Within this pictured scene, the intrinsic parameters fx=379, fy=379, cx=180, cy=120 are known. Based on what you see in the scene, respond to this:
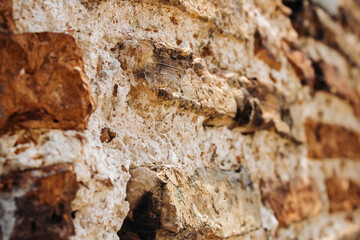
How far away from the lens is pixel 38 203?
0.47 meters

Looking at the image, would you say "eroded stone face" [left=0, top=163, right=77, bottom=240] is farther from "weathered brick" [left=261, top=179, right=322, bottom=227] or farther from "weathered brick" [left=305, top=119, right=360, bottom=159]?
"weathered brick" [left=305, top=119, right=360, bottom=159]

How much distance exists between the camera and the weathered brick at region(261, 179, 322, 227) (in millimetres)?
1024

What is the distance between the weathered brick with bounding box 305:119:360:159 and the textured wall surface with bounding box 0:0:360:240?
129 mm

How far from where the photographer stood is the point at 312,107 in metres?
1.42

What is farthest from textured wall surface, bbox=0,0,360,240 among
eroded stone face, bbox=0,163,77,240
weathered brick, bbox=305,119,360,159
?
weathered brick, bbox=305,119,360,159

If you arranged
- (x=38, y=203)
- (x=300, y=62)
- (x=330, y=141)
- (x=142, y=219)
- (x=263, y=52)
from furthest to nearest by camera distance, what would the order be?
(x=330, y=141)
(x=300, y=62)
(x=263, y=52)
(x=142, y=219)
(x=38, y=203)

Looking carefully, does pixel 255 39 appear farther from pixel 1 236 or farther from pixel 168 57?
pixel 1 236

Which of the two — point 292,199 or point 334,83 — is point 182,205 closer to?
point 292,199

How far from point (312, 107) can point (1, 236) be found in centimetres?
122

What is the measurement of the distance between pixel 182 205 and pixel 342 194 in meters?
1.19

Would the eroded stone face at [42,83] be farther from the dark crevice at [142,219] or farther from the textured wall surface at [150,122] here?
the dark crevice at [142,219]

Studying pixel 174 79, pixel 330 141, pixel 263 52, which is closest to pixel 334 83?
pixel 330 141

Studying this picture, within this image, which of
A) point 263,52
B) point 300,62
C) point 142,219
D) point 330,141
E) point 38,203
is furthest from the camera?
point 330,141

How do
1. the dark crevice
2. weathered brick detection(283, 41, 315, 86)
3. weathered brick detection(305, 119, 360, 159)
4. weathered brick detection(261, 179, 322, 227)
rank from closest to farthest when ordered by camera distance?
the dark crevice, weathered brick detection(261, 179, 322, 227), weathered brick detection(283, 41, 315, 86), weathered brick detection(305, 119, 360, 159)
